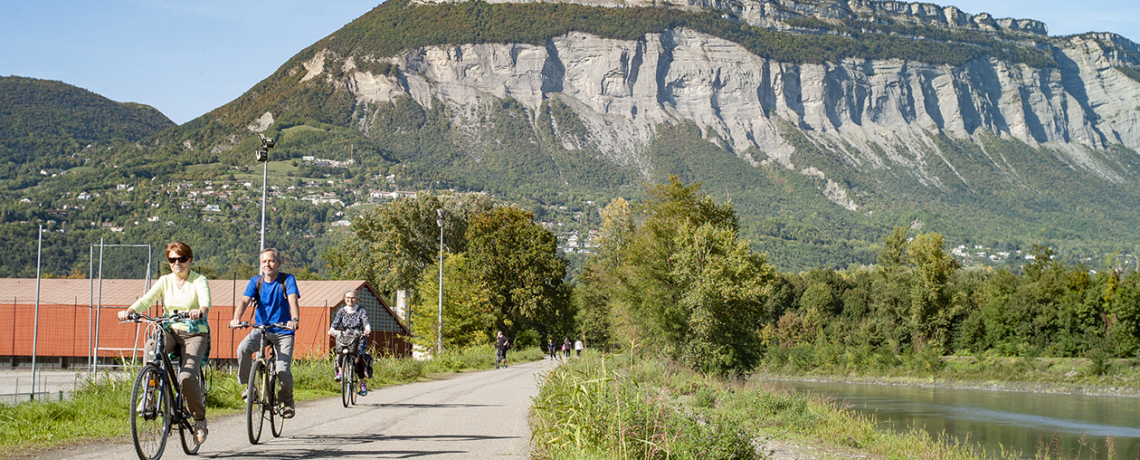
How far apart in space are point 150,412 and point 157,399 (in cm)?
12

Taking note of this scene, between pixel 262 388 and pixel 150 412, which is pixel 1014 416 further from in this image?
pixel 150 412

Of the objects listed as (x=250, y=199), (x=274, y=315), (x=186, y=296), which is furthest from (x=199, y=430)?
(x=250, y=199)

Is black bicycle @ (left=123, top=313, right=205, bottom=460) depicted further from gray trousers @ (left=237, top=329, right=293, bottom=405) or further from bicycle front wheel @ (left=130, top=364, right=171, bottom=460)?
gray trousers @ (left=237, top=329, right=293, bottom=405)

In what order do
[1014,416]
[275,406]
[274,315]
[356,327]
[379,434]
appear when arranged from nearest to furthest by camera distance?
[274,315] → [275,406] → [379,434] → [356,327] → [1014,416]

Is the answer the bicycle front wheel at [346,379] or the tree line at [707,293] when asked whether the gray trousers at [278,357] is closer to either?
the bicycle front wheel at [346,379]

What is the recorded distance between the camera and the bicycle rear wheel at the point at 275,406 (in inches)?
352

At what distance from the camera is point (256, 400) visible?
28.5 ft

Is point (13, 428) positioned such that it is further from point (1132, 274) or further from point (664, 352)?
point (1132, 274)

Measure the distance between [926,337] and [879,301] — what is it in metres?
5.70

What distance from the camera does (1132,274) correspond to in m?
62.5

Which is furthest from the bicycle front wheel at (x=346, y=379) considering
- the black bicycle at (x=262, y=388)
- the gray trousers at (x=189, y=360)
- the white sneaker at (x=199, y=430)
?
the gray trousers at (x=189, y=360)

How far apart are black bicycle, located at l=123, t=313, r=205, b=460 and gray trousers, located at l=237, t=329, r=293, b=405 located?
1023mm

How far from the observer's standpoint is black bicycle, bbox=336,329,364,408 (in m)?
13.6

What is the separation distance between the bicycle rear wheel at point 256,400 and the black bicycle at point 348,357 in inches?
183
